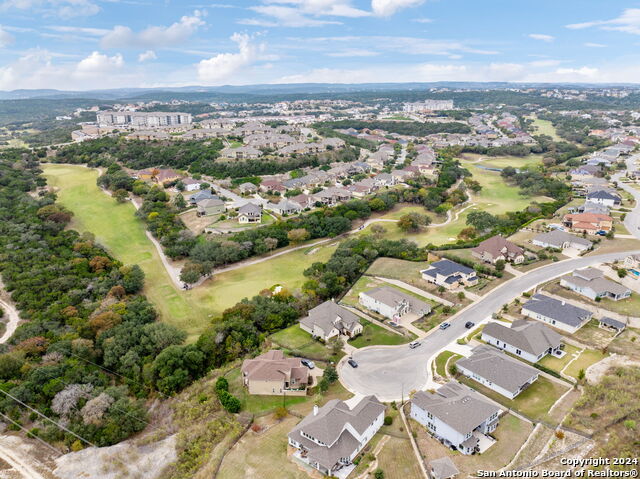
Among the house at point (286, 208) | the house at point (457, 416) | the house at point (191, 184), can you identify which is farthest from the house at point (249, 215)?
the house at point (457, 416)

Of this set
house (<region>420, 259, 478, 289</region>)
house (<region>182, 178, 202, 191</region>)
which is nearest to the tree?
house (<region>420, 259, 478, 289</region>)

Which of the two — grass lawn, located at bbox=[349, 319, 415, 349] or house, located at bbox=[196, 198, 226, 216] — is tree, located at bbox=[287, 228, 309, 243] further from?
grass lawn, located at bbox=[349, 319, 415, 349]

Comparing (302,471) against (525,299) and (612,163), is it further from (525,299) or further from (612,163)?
(612,163)

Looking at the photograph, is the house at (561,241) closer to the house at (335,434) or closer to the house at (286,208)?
the house at (286,208)

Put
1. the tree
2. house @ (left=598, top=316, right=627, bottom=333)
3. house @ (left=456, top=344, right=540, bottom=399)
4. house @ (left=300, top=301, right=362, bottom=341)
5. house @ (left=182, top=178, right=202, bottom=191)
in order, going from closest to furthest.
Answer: house @ (left=456, top=344, right=540, bottom=399) → house @ (left=598, top=316, right=627, bottom=333) → house @ (left=300, top=301, right=362, bottom=341) → the tree → house @ (left=182, top=178, right=202, bottom=191)

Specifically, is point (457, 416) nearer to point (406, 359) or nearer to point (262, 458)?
point (406, 359)
